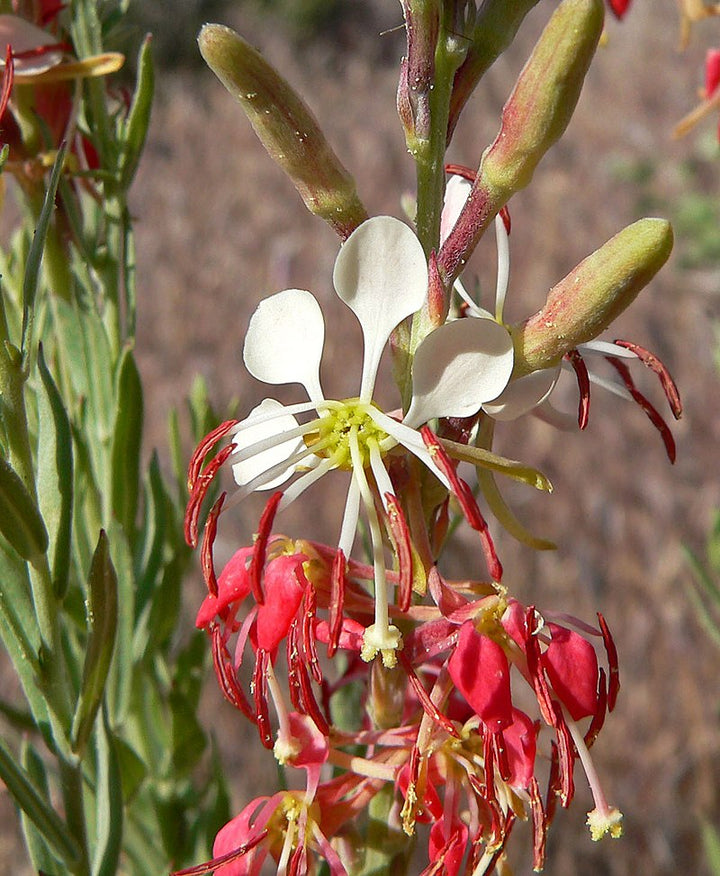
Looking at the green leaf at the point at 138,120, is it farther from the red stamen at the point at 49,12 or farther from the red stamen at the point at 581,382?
the red stamen at the point at 581,382

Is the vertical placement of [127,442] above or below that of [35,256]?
below

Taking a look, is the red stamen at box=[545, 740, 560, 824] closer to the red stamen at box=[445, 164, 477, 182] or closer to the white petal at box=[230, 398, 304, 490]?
the white petal at box=[230, 398, 304, 490]

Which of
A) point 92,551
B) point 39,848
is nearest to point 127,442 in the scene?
point 92,551

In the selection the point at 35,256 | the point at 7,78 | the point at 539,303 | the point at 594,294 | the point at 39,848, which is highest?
the point at 7,78

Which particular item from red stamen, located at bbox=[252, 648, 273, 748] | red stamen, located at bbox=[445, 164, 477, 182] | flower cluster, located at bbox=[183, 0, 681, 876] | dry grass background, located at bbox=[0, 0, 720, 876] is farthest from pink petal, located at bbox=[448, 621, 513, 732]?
dry grass background, located at bbox=[0, 0, 720, 876]

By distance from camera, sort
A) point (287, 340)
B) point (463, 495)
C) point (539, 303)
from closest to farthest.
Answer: point (463, 495) < point (287, 340) < point (539, 303)

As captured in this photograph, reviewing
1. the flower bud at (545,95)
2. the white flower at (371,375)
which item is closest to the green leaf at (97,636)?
the white flower at (371,375)

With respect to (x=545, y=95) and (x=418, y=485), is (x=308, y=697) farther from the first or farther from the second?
(x=545, y=95)

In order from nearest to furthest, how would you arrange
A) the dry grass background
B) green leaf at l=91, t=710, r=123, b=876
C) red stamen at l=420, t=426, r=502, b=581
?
red stamen at l=420, t=426, r=502, b=581
green leaf at l=91, t=710, r=123, b=876
the dry grass background
